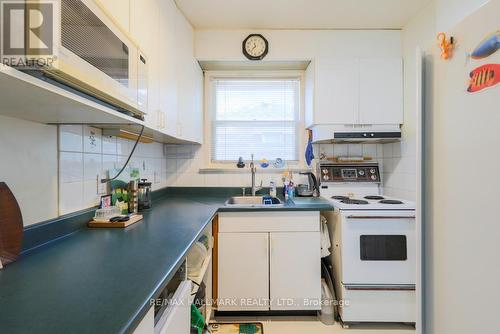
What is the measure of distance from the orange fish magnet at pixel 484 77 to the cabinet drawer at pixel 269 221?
4.16 feet

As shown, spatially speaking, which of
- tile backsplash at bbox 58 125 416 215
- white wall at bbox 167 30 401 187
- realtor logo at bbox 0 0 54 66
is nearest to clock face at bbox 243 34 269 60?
white wall at bbox 167 30 401 187

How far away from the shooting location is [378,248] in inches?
68.8

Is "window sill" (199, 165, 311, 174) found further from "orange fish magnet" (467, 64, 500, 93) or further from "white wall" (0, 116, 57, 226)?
"orange fish magnet" (467, 64, 500, 93)

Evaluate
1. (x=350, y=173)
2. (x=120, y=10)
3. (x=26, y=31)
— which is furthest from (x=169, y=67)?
(x=350, y=173)

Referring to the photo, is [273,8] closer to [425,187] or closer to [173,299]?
[425,187]

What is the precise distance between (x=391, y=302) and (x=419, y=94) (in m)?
1.54

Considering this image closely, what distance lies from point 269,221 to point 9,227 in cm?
145

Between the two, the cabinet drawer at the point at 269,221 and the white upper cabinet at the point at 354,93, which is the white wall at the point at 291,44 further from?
the cabinet drawer at the point at 269,221

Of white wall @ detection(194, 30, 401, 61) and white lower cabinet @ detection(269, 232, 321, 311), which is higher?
white wall @ detection(194, 30, 401, 61)

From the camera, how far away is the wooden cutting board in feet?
2.64

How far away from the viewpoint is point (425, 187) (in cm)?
104

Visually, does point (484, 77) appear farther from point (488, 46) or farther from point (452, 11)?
point (452, 11)

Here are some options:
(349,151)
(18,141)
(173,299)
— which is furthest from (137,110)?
(349,151)

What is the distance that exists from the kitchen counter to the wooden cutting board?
4 centimetres
